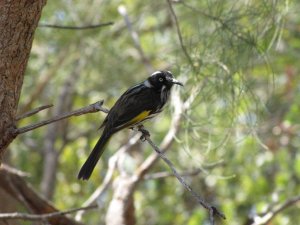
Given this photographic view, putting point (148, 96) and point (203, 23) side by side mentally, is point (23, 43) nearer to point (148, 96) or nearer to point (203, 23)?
point (148, 96)

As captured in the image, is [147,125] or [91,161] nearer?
[91,161]

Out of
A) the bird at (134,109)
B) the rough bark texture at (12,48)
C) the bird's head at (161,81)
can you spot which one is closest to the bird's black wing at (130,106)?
the bird at (134,109)

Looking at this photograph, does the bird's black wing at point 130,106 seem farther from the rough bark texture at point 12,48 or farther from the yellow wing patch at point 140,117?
the rough bark texture at point 12,48

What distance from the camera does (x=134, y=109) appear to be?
4023mm

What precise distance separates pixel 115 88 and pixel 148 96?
118 inches

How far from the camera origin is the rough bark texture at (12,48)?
2664mm

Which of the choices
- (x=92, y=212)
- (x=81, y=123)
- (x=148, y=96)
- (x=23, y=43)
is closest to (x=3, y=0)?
(x=23, y=43)

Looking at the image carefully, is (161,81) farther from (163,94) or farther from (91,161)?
(91,161)

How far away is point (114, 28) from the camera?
7.32m

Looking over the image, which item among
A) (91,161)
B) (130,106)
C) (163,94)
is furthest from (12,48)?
(163,94)

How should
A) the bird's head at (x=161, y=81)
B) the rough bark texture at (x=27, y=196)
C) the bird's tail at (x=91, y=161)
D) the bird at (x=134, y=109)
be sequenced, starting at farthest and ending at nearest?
the bird's head at (x=161, y=81) < the rough bark texture at (x=27, y=196) < the bird at (x=134, y=109) < the bird's tail at (x=91, y=161)

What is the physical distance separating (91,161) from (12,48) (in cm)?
111

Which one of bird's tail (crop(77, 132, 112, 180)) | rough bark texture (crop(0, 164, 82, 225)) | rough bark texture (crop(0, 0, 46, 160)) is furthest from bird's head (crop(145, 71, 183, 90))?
rough bark texture (crop(0, 0, 46, 160))

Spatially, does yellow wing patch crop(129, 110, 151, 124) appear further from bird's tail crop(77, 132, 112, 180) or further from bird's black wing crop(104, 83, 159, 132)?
bird's tail crop(77, 132, 112, 180)
